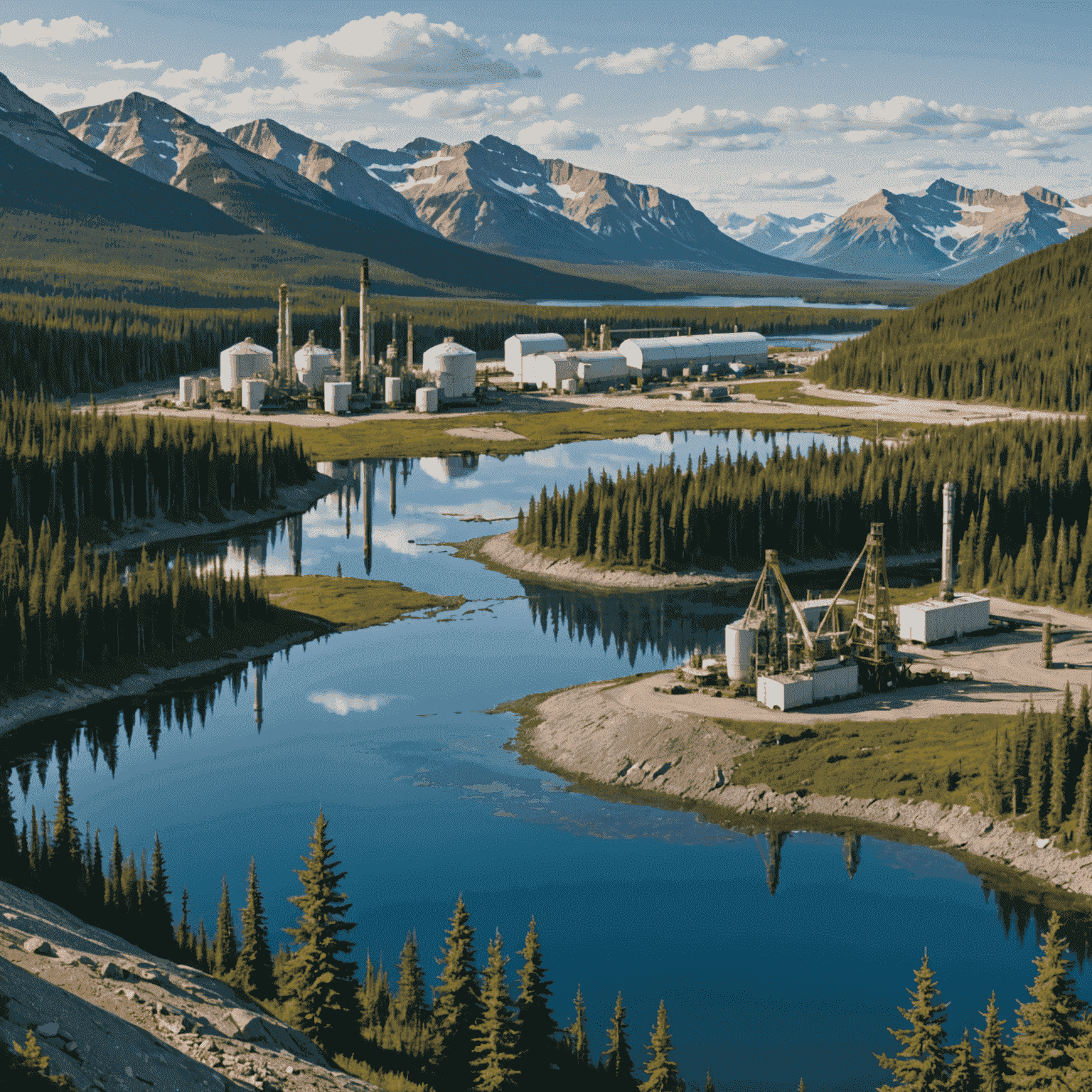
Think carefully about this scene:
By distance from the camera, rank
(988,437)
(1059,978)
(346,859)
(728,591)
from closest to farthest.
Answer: (1059,978) < (346,859) < (728,591) < (988,437)

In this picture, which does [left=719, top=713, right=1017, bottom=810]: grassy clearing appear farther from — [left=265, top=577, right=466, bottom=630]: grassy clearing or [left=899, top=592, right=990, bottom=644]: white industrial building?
[left=265, top=577, right=466, bottom=630]: grassy clearing

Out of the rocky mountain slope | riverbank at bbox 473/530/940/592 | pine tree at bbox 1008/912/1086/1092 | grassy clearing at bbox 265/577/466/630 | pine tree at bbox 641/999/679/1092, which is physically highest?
riverbank at bbox 473/530/940/592

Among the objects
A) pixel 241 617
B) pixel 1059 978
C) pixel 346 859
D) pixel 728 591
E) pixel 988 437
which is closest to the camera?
pixel 1059 978

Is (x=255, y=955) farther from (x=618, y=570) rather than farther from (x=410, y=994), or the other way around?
(x=618, y=570)

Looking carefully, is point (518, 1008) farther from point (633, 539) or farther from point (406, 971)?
point (633, 539)

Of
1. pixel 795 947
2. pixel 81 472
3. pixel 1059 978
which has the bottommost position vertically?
pixel 795 947

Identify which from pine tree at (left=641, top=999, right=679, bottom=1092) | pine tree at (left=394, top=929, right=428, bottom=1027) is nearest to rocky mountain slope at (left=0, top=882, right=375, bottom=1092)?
pine tree at (left=394, top=929, right=428, bottom=1027)

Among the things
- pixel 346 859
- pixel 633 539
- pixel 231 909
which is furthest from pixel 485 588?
pixel 231 909
